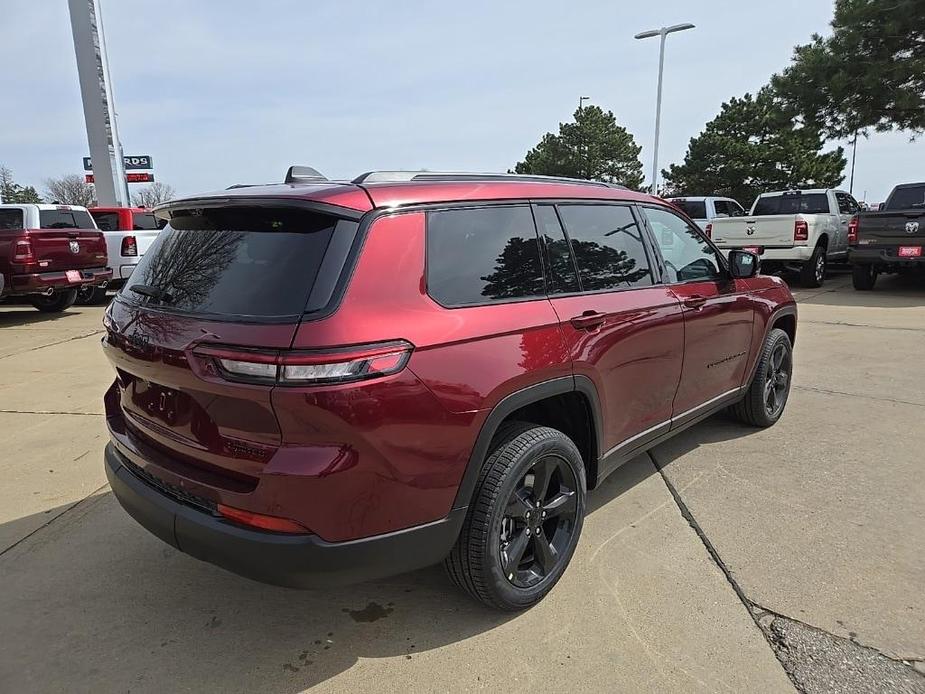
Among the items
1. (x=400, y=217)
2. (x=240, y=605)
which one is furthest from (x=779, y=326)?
Answer: (x=240, y=605)

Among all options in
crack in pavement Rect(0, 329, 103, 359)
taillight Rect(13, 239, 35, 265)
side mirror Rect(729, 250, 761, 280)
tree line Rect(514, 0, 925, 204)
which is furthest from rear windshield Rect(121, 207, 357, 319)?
tree line Rect(514, 0, 925, 204)

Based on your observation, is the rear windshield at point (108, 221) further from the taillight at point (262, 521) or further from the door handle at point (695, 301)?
the taillight at point (262, 521)

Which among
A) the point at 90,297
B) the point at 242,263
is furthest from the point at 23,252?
the point at 242,263

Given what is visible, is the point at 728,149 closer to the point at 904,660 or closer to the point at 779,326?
the point at 779,326

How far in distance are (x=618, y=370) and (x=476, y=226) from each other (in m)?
1.00

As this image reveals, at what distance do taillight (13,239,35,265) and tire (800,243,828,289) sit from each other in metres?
13.5

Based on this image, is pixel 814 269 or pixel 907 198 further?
pixel 814 269

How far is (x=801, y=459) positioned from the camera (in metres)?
4.03

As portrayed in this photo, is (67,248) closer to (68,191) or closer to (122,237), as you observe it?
(122,237)

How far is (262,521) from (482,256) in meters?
1.25

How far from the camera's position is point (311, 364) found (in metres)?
1.91

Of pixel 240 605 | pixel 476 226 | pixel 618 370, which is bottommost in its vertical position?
pixel 240 605

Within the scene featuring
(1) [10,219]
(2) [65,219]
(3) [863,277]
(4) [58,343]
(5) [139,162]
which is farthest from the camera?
(5) [139,162]

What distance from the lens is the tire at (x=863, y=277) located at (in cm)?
1197
